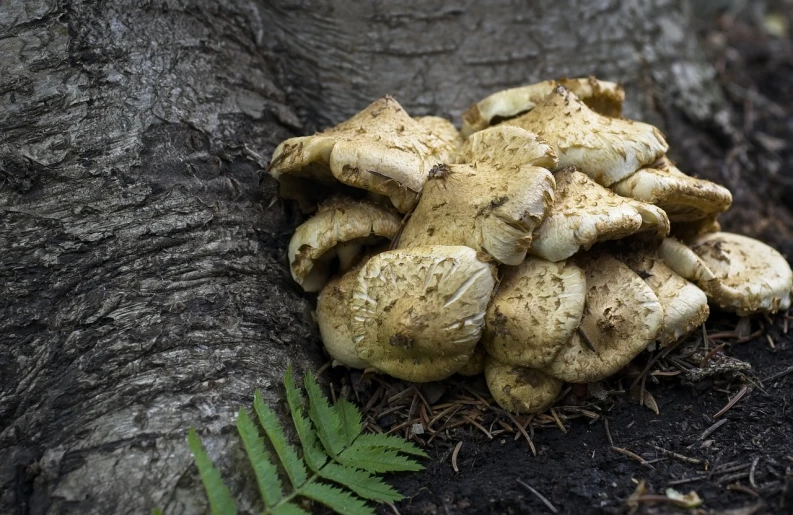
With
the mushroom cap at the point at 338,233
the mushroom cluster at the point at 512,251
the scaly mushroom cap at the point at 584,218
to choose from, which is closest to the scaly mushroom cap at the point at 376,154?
the mushroom cluster at the point at 512,251

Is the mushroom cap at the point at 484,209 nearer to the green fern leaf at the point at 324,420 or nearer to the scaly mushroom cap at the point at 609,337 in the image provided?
the scaly mushroom cap at the point at 609,337

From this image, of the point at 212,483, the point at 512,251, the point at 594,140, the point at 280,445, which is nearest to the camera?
the point at 212,483

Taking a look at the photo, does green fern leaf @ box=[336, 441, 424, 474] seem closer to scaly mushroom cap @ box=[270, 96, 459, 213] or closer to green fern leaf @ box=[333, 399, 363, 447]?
green fern leaf @ box=[333, 399, 363, 447]

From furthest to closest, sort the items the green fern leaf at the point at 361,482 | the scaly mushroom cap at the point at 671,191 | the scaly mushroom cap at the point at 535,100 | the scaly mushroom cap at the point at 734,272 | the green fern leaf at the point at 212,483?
the scaly mushroom cap at the point at 535,100
the scaly mushroom cap at the point at 734,272
the scaly mushroom cap at the point at 671,191
the green fern leaf at the point at 361,482
the green fern leaf at the point at 212,483

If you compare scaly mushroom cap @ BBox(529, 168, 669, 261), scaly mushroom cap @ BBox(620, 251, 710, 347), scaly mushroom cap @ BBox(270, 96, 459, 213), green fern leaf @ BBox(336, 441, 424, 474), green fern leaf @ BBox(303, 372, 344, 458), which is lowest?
green fern leaf @ BBox(336, 441, 424, 474)

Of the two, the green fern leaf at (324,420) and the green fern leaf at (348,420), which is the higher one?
the green fern leaf at (324,420)

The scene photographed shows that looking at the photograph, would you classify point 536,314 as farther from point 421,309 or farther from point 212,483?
point 212,483

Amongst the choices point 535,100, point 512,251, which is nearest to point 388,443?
point 512,251

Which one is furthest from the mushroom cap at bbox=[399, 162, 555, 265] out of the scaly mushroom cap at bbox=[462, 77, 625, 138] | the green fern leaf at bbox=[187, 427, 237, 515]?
the green fern leaf at bbox=[187, 427, 237, 515]
